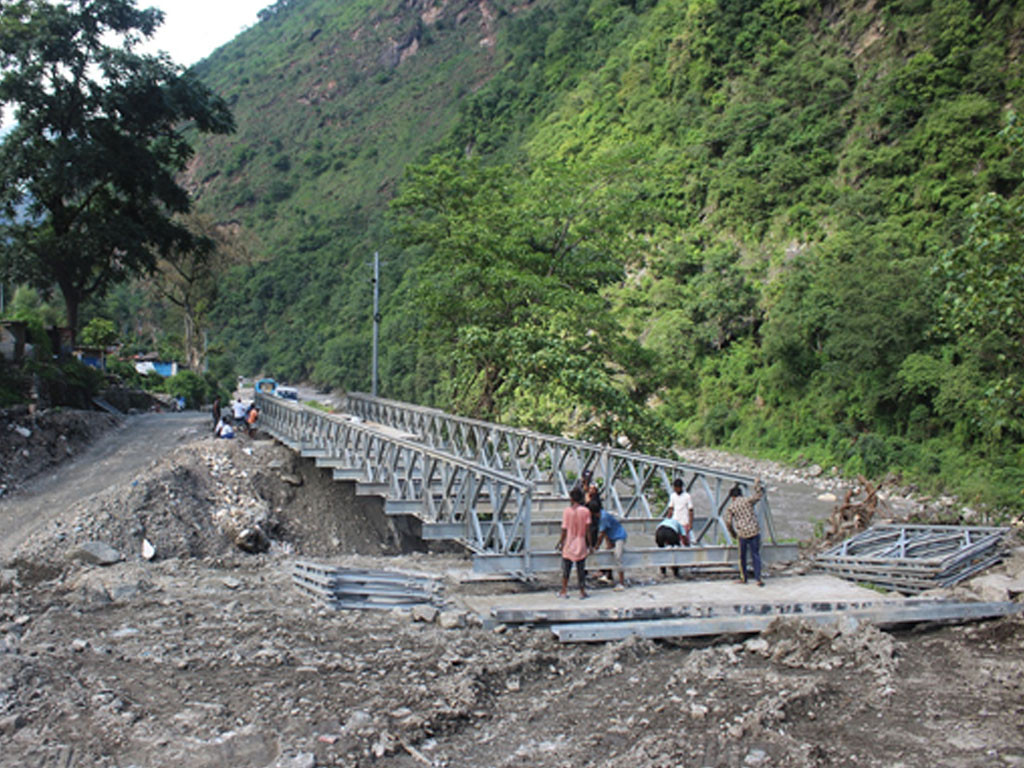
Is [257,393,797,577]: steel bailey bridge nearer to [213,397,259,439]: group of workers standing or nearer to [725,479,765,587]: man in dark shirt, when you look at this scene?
[725,479,765,587]: man in dark shirt

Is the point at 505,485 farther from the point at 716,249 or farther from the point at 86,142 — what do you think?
the point at 716,249

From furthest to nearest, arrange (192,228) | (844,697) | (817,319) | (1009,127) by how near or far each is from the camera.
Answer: (192,228) < (817,319) < (1009,127) < (844,697)

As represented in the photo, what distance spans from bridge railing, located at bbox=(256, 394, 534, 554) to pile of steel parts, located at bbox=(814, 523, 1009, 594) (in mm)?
4539

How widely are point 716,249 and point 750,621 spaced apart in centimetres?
3653

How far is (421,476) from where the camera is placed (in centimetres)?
1334

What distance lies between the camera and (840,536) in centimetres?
1329

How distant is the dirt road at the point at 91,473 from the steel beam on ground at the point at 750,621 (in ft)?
30.5

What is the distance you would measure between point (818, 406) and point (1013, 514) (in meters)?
14.8

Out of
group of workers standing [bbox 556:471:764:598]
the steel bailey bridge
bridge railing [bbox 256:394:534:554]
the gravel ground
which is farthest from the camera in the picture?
bridge railing [bbox 256:394:534:554]

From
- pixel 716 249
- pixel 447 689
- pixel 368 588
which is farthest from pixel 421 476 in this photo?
pixel 716 249

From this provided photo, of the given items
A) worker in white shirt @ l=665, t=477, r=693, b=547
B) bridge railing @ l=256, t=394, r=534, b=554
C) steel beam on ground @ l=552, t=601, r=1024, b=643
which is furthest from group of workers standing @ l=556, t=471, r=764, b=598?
steel beam on ground @ l=552, t=601, r=1024, b=643

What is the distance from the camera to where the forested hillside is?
1638 cm

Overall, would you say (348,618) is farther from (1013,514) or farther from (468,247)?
(1013,514)

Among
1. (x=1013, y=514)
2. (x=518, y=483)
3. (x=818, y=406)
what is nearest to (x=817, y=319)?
(x=818, y=406)
